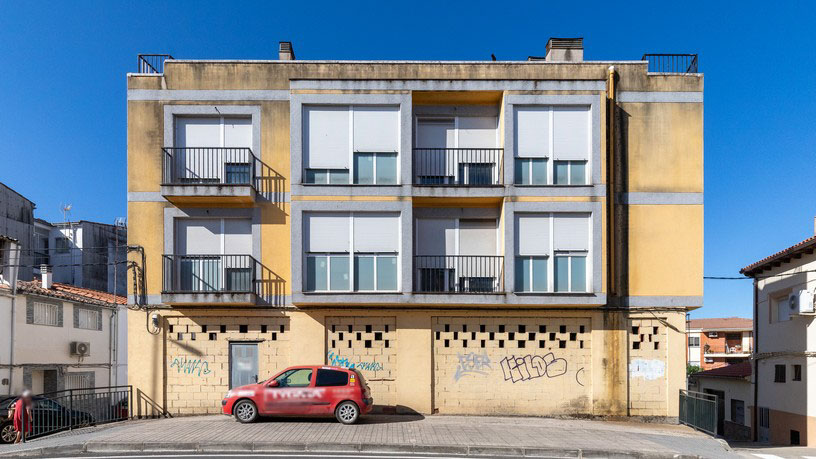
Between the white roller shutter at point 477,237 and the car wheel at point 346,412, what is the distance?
5490 mm

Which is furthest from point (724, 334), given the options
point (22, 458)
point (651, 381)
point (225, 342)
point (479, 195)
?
point (22, 458)

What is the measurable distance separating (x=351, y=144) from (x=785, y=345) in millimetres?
17721

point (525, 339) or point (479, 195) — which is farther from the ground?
point (479, 195)

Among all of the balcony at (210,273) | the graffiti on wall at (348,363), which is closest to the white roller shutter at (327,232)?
the balcony at (210,273)

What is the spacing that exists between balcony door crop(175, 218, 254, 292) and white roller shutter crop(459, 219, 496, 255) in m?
6.17

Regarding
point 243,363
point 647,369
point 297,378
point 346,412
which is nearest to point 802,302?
point 647,369

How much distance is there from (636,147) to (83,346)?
26.4 m

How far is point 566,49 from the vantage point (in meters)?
17.3

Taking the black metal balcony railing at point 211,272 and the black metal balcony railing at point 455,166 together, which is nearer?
the black metal balcony railing at point 211,272

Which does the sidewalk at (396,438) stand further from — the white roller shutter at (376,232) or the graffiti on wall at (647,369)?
the white roller shutter at (376,232)

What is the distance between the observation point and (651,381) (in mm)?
15914

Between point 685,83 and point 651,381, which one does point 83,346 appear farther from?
point 685,83

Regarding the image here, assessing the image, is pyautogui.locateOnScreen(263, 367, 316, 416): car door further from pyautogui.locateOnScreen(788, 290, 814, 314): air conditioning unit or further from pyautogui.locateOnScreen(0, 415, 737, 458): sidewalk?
pyautogui.locateOnScreen(788, 290, 814, 314): air conditioning unit

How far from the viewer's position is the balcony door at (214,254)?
1595cm
